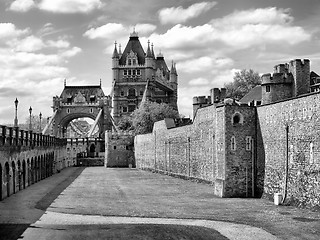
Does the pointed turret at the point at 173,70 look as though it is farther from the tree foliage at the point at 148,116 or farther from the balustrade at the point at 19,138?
the balustrade at the point at 19,138

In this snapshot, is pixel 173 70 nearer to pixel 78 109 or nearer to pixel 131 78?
pixel 131 78

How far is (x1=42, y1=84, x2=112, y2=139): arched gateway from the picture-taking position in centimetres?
12431

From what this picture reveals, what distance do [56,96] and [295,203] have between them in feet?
353

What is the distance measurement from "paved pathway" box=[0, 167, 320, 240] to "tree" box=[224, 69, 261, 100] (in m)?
50.9

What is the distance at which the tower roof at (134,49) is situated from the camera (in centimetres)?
13459

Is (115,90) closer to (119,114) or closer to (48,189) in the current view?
(119,114)

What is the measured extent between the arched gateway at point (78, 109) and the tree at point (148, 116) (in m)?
25.3

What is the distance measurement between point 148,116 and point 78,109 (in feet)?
126

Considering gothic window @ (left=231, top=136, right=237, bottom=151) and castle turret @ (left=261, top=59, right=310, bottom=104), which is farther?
castle turret @ (left=261, top=59, right=310, bottom=104)

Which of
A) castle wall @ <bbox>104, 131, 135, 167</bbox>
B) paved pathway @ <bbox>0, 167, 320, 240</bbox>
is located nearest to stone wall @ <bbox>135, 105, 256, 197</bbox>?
paved pathway @ <bbox>0, 167, 320, 240</bbox>

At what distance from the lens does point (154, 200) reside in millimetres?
31781

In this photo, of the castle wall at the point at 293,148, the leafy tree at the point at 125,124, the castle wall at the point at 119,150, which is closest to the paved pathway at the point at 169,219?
the castle wall at the point at 293,148

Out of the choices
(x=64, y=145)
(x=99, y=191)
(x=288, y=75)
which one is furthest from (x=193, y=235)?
(x=64, y=145)

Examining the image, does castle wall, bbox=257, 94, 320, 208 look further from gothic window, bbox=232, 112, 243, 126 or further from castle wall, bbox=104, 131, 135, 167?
castle wall, bbox=104, 131, 135, 167
